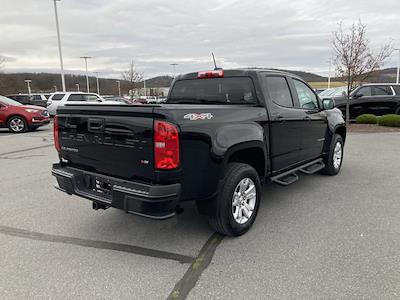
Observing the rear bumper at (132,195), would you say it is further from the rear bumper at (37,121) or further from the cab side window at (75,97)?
the cab side window at (75,97)

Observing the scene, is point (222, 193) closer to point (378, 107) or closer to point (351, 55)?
point (351, 55)

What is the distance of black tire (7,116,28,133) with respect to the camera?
1455 centimetres

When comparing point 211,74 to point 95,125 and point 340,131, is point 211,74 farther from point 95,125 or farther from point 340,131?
point 340,131

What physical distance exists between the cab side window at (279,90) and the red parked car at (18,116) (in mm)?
12919

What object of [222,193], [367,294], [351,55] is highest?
[351,55]

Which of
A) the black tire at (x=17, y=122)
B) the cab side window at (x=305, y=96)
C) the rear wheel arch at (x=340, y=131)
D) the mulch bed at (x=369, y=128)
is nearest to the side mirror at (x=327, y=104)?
the cab side window at (x=305, y=96)

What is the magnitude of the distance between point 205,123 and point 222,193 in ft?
2.49

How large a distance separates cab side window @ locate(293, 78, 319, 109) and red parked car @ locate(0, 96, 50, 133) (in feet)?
41.8

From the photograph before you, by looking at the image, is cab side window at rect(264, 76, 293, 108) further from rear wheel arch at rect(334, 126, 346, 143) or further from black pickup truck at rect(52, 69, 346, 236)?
rear wheel arch at rect(334, 126, 346, 143)

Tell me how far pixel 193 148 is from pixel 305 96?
3.04 metres

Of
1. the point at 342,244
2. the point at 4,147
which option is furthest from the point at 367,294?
the point at 4,147

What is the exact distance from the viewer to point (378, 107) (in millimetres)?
15758

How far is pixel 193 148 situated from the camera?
3.23 meters

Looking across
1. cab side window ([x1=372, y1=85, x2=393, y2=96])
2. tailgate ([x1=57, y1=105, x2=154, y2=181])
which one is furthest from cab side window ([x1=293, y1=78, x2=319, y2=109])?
cab side window ([x1=372, y1=85, x2=393, y2=96])
